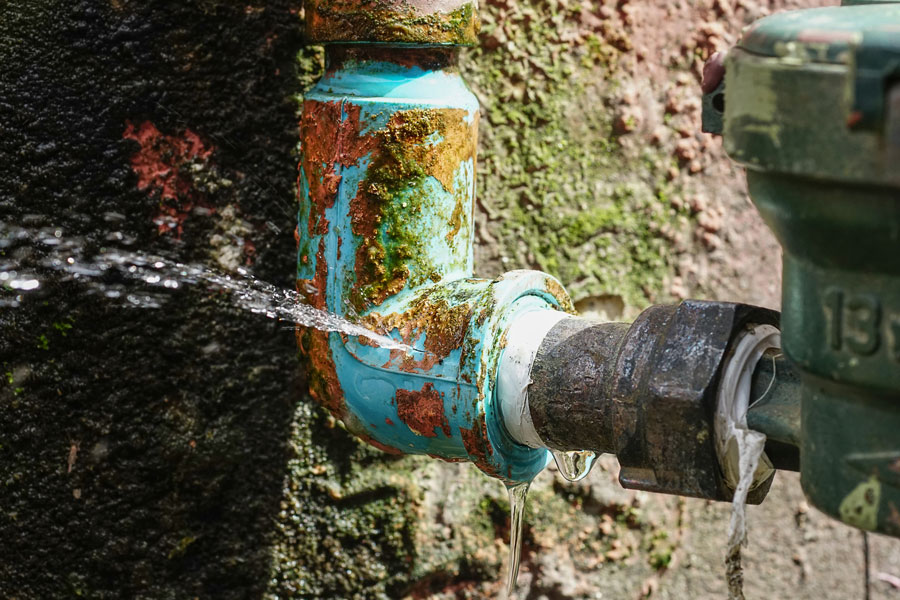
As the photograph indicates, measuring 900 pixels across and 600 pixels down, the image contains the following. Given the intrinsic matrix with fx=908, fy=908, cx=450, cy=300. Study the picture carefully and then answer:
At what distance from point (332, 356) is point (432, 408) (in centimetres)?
16

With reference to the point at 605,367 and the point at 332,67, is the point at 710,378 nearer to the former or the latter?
the point at 605,367

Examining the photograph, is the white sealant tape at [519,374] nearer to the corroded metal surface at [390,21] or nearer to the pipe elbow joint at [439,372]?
the pipe elbow joint at [439,372]

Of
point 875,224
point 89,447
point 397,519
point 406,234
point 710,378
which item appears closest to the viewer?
point 875,224

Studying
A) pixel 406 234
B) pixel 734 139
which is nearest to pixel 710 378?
pixel 734 139

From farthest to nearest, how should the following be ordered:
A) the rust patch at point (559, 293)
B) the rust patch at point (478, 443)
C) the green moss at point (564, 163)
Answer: the green moss at point (564, 163) → the rust patch at point (559, 293) → the rust patch at point (478, 443)

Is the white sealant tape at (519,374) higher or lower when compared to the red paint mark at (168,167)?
lower

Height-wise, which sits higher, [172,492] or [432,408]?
[432,408]

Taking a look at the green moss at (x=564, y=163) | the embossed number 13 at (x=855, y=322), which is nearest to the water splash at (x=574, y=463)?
the green moss at (x=564, y=163)

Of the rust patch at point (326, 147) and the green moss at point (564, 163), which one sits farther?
the green moss at point (564, 163)

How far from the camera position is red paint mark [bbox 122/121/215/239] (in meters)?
1.30

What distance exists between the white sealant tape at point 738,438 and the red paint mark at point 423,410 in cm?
33

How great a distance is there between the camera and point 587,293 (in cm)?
164

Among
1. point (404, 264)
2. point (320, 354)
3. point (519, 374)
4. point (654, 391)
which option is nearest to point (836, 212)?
point (654, 391)

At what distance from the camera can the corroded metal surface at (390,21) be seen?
1085 millimetres
